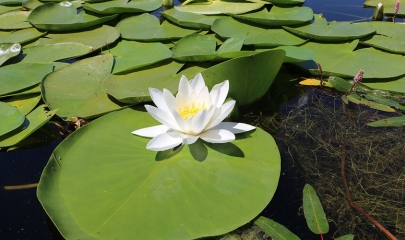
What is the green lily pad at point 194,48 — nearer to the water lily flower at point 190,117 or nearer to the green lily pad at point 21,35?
the water lily flower at point 190,117

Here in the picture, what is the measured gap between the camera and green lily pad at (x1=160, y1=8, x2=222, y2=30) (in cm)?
272

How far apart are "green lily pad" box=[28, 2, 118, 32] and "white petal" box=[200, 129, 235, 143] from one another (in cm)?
176

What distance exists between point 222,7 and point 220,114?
1.74m

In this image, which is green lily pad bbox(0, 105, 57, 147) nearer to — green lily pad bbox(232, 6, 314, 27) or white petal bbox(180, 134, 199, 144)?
white petal bbox(180, 134, 199, 144)

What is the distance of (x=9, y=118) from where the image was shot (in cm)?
187

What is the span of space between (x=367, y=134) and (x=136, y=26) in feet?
6.41

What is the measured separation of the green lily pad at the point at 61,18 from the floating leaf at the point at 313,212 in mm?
2224

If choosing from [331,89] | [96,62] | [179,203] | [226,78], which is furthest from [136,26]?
[179,203]

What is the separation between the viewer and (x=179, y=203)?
1347 millimetres

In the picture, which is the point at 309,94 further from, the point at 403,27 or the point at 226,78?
the point at 403,27

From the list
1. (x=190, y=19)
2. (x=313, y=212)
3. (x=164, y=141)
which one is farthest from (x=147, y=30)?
(x=313, y=212)

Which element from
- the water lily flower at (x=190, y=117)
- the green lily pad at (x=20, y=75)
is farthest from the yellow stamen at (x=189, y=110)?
the green lily pad at (x=20, y=75)

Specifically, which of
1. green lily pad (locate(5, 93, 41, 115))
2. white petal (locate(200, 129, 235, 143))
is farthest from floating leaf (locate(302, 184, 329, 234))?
green lily pad (locate(5, 93, 41, 115))

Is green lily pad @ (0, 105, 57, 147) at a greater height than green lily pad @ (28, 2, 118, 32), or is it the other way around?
green lily pad @ (28, 2, 118, 32)
